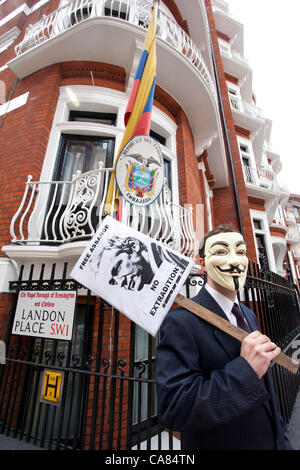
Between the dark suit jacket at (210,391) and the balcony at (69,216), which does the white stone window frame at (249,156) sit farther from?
the dark suit jacket at (210,391)

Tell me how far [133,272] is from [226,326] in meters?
0.55

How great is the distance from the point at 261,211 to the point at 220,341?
38.4 ft

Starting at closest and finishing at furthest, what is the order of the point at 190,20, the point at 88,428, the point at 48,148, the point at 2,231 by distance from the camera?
the point at 88,428, the point at 2,231, the point at 48,148, the point at 190,20

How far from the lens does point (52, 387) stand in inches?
90.1

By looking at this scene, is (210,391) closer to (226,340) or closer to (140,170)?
(226,340)

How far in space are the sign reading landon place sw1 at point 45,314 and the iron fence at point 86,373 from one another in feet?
0.32

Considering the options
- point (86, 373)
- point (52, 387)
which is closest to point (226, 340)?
point (86, 373)

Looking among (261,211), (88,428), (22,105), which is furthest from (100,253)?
(261,211)

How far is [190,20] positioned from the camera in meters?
6.94

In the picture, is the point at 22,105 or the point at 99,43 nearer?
the point at 99,43

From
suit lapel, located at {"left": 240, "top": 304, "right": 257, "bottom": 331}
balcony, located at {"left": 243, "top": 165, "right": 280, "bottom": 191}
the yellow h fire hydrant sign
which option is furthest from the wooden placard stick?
balcony, located at {"left": 243, "top": 165, "right": 280, "bottom": 191}

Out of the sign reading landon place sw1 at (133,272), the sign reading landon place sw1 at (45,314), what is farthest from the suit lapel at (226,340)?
the sign reading landon place sw1 at (45,314)

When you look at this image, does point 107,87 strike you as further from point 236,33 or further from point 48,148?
point 236,33

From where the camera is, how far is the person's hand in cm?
Result: 88
